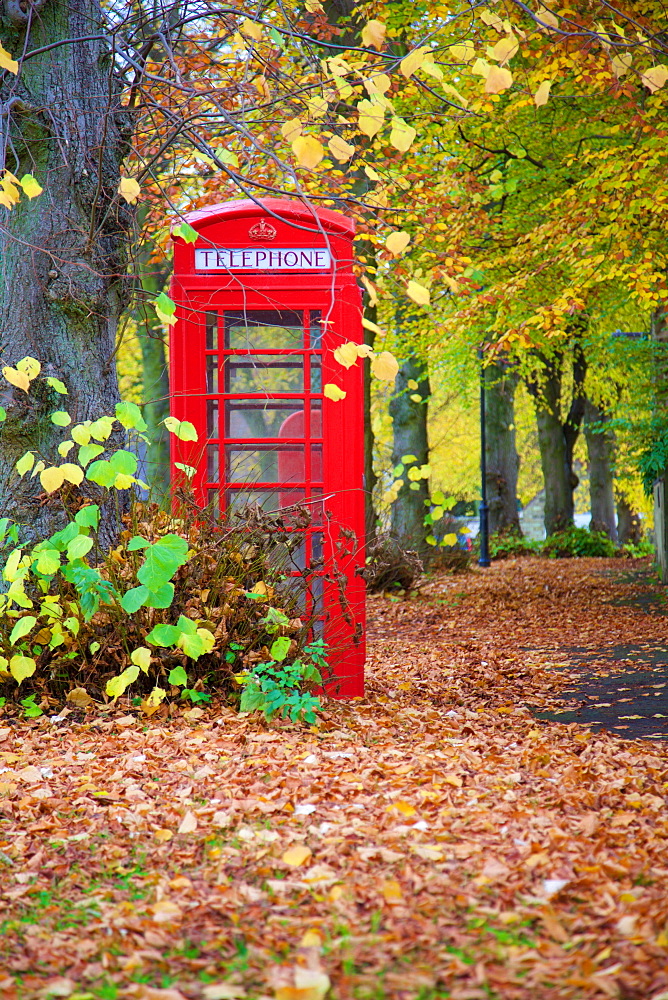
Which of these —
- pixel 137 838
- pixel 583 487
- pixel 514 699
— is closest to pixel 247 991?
pixel 137 838

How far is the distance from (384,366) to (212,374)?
5.63ft

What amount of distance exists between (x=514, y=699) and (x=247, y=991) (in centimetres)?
398

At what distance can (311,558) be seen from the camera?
5484 millimetres

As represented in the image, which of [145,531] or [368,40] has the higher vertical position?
[368,40]

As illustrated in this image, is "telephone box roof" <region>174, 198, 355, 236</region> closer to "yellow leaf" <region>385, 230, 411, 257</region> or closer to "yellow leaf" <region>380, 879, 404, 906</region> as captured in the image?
"yellow leaf" <region>385, 230, 411, 257</region>

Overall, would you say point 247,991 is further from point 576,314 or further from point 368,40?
point 576,314

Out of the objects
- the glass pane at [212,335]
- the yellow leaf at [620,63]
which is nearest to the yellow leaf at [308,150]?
the yellow leaf at [620,63]

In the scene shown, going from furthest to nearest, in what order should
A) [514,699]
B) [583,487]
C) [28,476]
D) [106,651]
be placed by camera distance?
[583,487] < [514,699] < [28,476] < [106,651]

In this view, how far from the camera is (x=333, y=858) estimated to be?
2982mm

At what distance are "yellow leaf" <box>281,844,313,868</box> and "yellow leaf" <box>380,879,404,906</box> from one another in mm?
321

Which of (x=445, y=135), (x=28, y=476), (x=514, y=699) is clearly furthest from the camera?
(x=445, y=135)

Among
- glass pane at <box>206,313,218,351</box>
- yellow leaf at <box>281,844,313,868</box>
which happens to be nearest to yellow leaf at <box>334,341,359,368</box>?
glass pane at <box>206,313,218,351</box>

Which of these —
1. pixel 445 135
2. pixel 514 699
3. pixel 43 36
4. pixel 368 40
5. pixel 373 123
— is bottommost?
pixel 514 699

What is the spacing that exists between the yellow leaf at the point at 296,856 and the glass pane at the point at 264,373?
2935 millimetres
